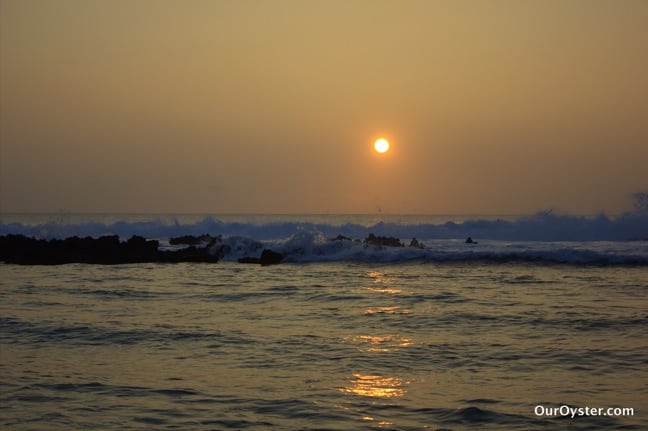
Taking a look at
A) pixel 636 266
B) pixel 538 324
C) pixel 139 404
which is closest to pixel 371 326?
pixel 538 324

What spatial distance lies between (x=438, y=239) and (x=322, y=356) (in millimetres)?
60157

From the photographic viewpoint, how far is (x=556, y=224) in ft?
211

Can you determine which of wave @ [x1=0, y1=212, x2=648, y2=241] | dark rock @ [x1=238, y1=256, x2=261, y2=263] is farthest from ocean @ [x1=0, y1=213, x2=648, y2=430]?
wave @ [x1=0, y1=212, x2=648, y2=241]

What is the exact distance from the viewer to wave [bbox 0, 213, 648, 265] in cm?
3284

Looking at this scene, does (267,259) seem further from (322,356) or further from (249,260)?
(322,356)

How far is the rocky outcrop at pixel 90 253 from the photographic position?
33.3 meters

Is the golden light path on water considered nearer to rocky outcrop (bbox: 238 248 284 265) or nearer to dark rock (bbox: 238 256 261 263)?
rocky outcrop (bbox: 238 248 284 265)

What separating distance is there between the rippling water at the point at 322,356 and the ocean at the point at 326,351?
1.5 inches

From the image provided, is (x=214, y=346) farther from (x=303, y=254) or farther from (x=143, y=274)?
(x=303, y=254)

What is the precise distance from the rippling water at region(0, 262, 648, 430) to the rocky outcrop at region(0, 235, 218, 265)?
1044 centimetres

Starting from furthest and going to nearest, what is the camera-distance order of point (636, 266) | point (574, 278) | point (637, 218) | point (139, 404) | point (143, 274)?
1. point (637, 218)
2. point (636, 266)
3. point (143, 274)
4. point (574, 278)
5. point (139, 404)

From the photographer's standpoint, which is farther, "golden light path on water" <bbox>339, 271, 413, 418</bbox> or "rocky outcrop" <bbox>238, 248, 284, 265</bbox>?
"rocky outcrop" <bbox>238, 248, 284, 265</bbox>

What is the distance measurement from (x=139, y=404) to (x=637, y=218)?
57616 millimetres

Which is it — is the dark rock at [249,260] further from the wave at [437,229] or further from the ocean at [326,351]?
the wave at [437,229]
